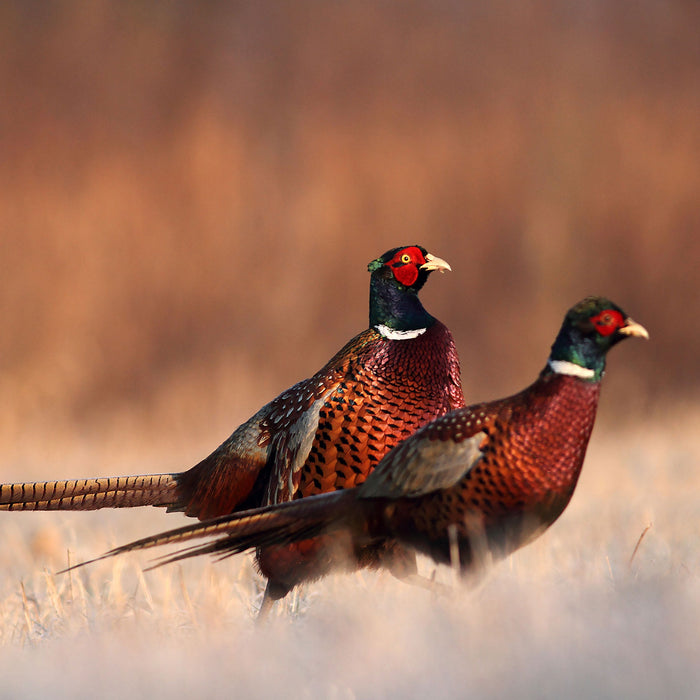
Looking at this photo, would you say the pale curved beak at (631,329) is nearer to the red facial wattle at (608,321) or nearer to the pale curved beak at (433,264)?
the red facial wattle at (608,321)

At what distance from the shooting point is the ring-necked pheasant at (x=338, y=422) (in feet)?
11.6

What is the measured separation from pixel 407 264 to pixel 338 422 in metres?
0.61

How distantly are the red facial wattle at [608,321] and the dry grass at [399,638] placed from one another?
669 millimetres

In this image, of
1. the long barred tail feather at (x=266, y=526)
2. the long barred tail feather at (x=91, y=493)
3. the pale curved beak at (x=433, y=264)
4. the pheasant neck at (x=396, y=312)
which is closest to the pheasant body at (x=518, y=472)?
the long barred tail feather at (x=266, y=526)

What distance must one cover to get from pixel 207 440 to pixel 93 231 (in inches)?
104

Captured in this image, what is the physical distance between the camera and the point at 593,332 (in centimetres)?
285

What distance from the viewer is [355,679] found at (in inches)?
91.0

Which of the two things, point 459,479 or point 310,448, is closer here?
point 459,479

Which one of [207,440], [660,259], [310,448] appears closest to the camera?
[310,448]

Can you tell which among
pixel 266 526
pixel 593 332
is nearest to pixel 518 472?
pixel 593 332

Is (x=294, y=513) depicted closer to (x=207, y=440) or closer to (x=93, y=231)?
(x=207, y=440)

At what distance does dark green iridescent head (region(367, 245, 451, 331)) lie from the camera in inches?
146

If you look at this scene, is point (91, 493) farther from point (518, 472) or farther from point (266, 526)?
point (518, 472)

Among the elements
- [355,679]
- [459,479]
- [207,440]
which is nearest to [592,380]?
[459,479]
